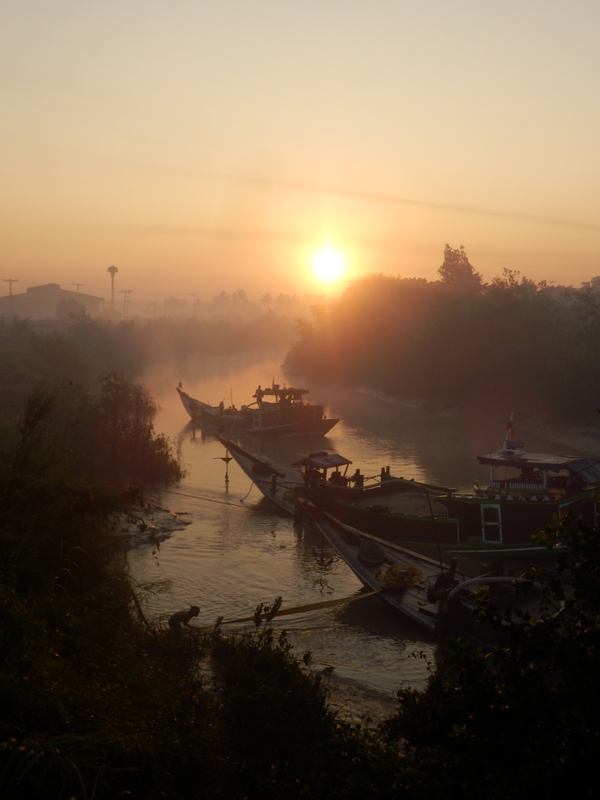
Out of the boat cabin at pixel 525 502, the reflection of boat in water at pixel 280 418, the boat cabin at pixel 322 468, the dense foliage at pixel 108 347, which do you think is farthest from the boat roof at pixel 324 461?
the reflection of boat in water at pixel 280 418

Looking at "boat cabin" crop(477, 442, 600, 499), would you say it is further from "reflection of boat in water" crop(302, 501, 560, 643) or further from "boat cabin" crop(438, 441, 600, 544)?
"reflection of boat in water" crop(302, 501, 560, 643)

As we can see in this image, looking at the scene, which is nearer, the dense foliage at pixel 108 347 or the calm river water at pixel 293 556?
the calm river water at pixel 293 556

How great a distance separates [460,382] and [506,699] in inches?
2186

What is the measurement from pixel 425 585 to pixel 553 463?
5674 millimetres

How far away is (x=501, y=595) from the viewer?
1186 cm

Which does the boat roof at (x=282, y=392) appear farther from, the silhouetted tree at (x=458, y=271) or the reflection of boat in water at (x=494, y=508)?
the silhouetted tree at (x=458, y=271)

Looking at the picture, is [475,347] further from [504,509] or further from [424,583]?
[424,583]

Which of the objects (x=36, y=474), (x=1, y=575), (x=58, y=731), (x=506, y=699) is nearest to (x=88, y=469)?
(x=36, y=474)

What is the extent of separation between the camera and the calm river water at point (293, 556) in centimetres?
1368

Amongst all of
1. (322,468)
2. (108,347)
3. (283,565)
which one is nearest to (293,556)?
(283,565)

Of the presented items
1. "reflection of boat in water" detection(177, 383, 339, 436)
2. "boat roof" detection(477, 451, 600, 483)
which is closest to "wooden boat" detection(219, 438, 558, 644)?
"boat roof" detection(477, 451, 600, 483)

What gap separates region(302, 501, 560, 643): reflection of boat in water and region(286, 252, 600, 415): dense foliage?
119 feet

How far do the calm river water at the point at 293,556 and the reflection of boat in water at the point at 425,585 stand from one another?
63 cm

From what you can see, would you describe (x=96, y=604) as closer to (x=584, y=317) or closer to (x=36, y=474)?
(x=36, y=474)
